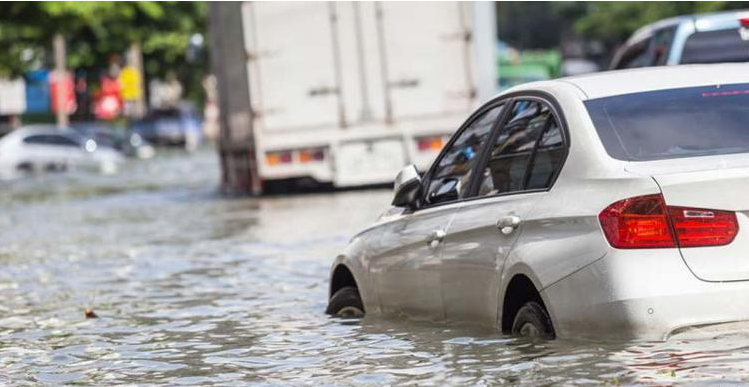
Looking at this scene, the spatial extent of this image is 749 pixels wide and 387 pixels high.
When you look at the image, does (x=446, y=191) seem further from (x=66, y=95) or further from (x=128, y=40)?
(x=66, y=95)

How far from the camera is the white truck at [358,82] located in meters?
23.8

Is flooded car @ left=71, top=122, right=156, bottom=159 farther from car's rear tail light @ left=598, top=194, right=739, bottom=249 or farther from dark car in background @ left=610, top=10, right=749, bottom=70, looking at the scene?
car's rear tail light @ left=598, top=194, right=739, bottom=249

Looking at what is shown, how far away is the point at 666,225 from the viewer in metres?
6.85

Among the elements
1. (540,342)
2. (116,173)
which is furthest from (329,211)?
(116,173)

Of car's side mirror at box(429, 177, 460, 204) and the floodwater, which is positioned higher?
car's side mirror at box(429, 177, 460, 204)

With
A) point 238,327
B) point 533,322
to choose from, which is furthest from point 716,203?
point 238,327

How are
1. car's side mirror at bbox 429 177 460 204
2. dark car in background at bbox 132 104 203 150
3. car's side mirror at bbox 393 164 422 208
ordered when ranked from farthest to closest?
dark car in background at bbox 132 104 203 150 → car's side mirror at bbox 393 164 422 208 → car's side mirror at bbox 429 177 460 204

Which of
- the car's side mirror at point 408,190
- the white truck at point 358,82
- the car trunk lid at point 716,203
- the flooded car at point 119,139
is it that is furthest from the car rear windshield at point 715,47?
the flooded car at point 119,139

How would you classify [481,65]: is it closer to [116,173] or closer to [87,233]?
[87,233]

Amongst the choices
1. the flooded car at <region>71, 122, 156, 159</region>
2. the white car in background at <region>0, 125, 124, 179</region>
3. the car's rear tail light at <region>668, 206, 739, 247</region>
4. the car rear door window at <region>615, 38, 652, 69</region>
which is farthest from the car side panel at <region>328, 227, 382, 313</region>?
the flooded car at <region>71, 122, 156, 159</region>

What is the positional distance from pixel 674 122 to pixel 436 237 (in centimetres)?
141

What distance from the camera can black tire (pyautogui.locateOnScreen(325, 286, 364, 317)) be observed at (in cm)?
992

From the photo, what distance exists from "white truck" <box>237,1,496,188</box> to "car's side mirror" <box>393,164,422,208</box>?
49.3 feet

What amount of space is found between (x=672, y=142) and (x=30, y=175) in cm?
4100
